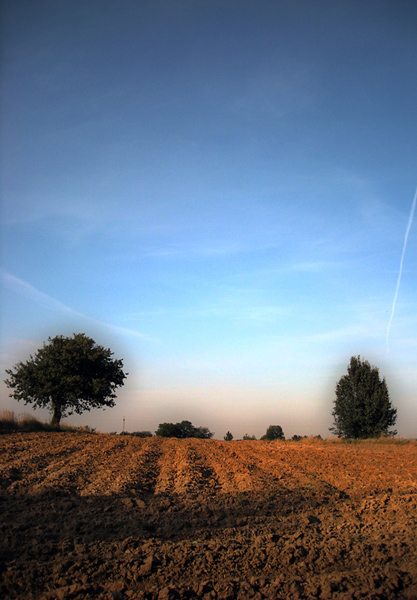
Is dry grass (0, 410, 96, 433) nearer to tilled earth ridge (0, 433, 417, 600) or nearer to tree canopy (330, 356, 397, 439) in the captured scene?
tilled earth ridge (0, 433, 417, 600)

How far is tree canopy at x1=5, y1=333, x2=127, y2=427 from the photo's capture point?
3191 centimetres

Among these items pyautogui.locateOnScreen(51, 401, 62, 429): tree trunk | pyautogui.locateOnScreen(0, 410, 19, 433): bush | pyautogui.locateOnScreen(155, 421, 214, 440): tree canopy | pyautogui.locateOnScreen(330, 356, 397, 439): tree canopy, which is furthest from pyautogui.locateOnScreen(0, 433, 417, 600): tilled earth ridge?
pyautogui.locateOnScreen(155, 421, 214, 440): tree canopy

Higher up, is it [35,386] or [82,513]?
[35,386]

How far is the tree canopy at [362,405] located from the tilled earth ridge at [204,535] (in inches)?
1300

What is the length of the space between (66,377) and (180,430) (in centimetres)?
3913

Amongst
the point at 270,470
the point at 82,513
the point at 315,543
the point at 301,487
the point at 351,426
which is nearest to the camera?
the point at 315,543

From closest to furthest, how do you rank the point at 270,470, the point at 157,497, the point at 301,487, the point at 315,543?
the point at 315,543, the point at 157,497, the point at 301,487, the point at 270,470

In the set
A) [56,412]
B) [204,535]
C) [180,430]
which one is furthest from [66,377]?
[180,430]

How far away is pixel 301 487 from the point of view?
9406 mm

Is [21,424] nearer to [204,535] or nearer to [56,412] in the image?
[56,412]

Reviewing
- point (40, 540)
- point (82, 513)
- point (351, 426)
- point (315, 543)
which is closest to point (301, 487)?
point (315, 543)

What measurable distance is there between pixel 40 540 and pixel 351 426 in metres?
41.0

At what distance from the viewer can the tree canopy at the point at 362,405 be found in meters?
41.2

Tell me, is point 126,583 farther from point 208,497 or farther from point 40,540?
point 208,497
